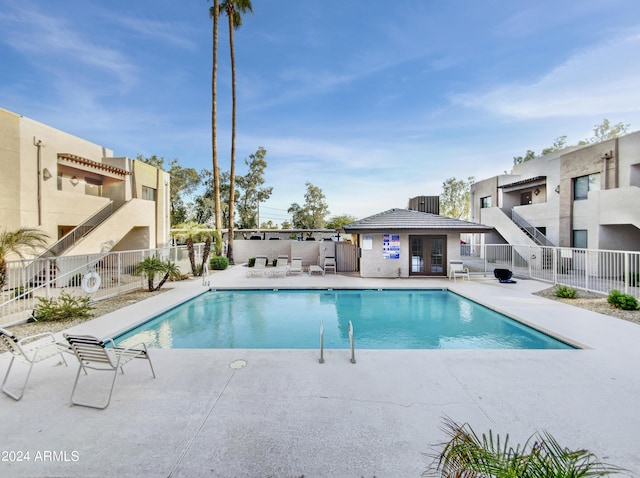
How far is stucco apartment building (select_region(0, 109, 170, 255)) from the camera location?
1222cm

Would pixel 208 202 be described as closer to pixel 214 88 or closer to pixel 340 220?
pixel 340 220

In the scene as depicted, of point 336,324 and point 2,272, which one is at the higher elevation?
point 2,272

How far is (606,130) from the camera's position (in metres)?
34.9

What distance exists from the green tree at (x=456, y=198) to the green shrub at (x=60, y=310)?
44.2 metres

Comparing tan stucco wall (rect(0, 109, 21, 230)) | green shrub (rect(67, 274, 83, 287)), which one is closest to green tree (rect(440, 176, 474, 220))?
green shrub (rect(67, 274, 83, 287))

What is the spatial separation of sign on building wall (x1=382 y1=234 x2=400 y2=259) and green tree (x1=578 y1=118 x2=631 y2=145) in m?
35.1

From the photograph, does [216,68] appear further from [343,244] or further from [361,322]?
[361,322]

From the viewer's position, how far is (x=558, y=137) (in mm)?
39094

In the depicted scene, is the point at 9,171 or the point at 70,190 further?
the point at 70,190

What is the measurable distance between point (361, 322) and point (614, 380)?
5576 mm

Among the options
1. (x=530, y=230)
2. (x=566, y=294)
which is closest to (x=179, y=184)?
(x=530, y=230)

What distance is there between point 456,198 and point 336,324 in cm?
4215

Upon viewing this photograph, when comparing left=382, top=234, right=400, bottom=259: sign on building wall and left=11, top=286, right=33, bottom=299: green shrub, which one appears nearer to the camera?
left=11, top=286, right=33, bottom=299: green shrub

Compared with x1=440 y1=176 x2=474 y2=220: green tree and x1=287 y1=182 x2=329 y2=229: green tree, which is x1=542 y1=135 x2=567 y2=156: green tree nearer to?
x1=440 y1=176 x2=474 y2=220: green tree
